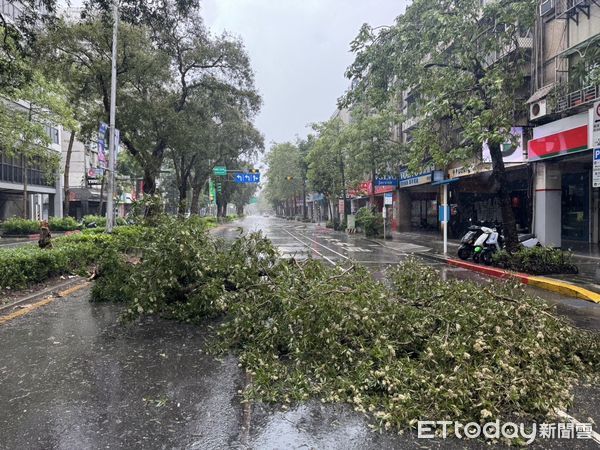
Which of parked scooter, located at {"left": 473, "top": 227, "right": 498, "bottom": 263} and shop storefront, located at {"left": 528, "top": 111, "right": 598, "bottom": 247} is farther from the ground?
shop storefront, located at {"left": 528, "top": 111, "right": 598, "bottom": 247}

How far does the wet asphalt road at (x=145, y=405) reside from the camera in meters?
3.53

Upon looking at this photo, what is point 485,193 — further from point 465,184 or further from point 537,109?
point 537,109

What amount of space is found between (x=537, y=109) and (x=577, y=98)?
1.63 m

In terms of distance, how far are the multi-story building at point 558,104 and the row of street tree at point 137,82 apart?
12.4 meters

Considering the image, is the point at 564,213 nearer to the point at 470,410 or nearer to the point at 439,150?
the point at 439,150

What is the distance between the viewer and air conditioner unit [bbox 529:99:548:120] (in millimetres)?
16120

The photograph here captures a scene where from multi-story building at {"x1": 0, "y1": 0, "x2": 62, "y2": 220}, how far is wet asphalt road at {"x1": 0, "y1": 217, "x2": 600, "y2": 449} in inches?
1171

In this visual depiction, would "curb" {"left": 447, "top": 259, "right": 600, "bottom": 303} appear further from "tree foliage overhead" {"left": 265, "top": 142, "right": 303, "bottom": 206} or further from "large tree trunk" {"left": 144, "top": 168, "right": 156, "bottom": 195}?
"tree foliage overhead" {"left": 265, "top": 142, "right": 303, "bottom": 206}

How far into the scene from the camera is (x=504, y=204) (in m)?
14.2

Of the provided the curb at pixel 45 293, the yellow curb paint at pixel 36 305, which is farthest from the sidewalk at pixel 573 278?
the curb at pixel 45 293

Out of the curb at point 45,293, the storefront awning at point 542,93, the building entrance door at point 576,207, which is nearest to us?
the curb at point 45,293

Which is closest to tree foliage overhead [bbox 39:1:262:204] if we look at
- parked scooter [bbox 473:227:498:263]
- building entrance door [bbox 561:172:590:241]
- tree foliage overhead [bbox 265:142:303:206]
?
parked scooter [bbox 473:227:498:263]

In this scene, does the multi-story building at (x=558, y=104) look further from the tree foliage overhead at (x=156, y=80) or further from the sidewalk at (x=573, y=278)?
the tree foliage overhead at (x=156, y=80)

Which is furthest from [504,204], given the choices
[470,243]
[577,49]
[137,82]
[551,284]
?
[137,82]
